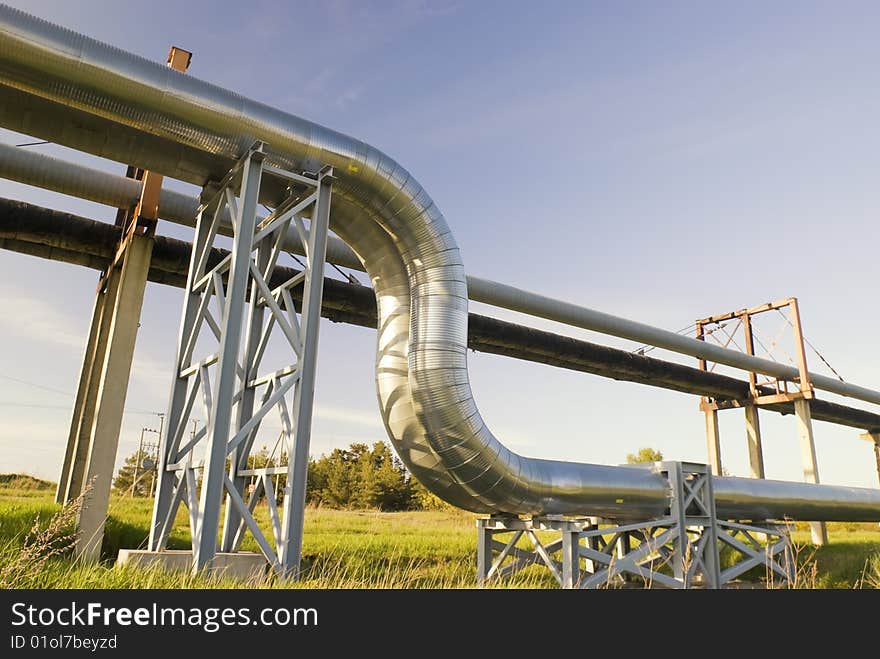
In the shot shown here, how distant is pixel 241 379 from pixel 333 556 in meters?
4.25

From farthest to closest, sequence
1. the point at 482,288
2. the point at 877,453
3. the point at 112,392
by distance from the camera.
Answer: the point at 877,453 < the point at 482,288 < the point at 112,392

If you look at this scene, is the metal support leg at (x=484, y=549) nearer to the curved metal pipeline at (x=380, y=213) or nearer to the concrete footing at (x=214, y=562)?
the curved metal pipeline at (x=380, y=213)

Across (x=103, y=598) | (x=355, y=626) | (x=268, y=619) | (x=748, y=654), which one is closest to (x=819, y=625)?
(x=748, y=654)

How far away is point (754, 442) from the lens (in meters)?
20.3

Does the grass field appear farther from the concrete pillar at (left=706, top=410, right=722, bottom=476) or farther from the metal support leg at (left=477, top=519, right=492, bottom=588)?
the concrete pillar at (left=706, top=410, right=722, bottom=476)

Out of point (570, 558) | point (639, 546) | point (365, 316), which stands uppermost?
point (365, 316)

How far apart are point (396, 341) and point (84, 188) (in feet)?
17.6

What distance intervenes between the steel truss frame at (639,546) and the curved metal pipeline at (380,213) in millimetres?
378

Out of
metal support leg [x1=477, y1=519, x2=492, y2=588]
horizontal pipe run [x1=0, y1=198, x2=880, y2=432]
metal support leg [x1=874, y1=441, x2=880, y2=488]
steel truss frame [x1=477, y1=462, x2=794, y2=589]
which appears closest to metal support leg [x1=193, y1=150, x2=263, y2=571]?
horizontal pipe run [x1=0, y1=198, x2=880, y2=432]

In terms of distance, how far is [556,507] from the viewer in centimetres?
949

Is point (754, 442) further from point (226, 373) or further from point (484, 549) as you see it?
point (226, 373)

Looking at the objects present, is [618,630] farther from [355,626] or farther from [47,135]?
[47,135]

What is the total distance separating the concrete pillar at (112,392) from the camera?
873 cm

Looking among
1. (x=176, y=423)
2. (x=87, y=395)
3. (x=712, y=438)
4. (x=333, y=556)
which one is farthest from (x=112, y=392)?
(x=712, y=438)
